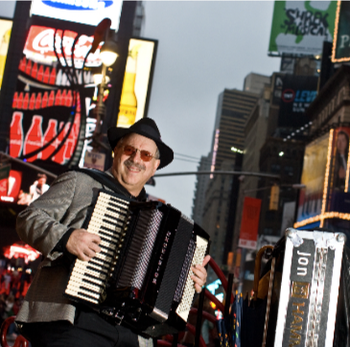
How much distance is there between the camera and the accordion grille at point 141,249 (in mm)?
3633

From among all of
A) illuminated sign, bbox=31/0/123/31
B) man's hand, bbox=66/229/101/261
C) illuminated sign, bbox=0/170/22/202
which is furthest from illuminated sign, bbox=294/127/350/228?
man's hand, bbox=66/229/101/261

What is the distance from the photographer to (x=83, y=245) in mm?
3521

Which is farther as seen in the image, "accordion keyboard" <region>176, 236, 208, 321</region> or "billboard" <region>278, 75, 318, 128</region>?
"billboard" <region>278, 75, 318, 128</region>

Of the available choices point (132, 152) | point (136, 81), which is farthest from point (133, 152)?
point (136, 81)

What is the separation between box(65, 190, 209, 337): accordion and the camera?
360 cm

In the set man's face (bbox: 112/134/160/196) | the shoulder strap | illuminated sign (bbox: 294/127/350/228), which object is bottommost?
the shoulder strap

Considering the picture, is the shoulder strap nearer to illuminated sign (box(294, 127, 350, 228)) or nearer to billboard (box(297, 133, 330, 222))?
illuminated sign (box(294, 127, 350, 228))

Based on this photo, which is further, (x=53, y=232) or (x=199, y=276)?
(x=199, y=276)

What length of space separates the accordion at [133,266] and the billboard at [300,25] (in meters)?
54.3

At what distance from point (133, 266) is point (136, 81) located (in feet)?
91.4

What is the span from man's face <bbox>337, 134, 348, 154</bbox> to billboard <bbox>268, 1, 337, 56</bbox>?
76.5ft

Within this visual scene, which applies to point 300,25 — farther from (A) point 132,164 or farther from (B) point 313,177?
(A) point 132,164

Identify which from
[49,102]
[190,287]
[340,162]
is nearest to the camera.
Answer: [190,287]

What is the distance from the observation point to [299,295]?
12.9 feet
